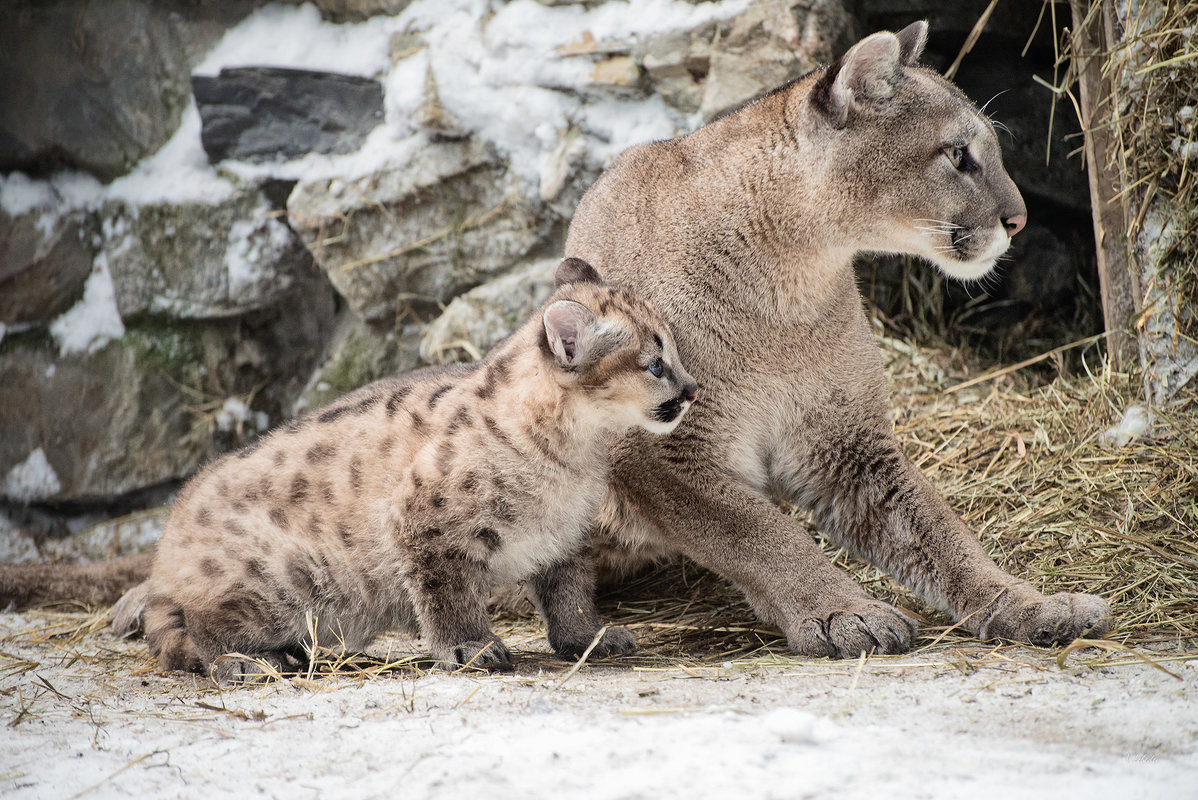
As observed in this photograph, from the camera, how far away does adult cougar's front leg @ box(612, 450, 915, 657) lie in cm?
373

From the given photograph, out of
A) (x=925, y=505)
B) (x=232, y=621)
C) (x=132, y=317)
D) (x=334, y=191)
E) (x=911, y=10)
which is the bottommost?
(x=232, y=621)

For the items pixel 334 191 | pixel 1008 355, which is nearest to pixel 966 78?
pixel 1008 355

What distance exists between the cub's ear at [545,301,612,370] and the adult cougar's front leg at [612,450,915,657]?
2.05 ft

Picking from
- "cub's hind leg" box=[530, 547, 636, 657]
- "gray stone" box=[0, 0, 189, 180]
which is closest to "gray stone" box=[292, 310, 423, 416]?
"gray stone" box=[0, 0, 189, 180]

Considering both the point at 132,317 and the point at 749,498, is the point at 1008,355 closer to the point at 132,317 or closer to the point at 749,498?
the point at 749,498

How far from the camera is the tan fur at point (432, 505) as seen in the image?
3.69 metres

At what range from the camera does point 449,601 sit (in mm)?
3713

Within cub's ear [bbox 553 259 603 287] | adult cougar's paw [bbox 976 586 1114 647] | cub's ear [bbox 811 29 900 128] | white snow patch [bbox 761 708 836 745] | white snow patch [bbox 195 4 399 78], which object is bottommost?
adult cougar's paw [bbox 976 586 1114 647]

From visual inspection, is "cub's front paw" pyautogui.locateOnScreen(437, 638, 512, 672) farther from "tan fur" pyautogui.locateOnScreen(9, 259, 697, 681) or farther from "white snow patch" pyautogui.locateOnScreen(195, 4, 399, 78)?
"white snow patch" pyautogui.locateOnScreen(195, 4, 399, 78)

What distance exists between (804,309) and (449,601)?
1755 mm

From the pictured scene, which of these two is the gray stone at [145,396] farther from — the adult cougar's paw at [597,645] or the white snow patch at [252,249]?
the adult cougar's paw at [597,645]

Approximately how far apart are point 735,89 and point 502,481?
2.71m

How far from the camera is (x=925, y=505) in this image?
4.26m

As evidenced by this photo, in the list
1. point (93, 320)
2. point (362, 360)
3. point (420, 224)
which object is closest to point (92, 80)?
Answer: point (93, 320)
